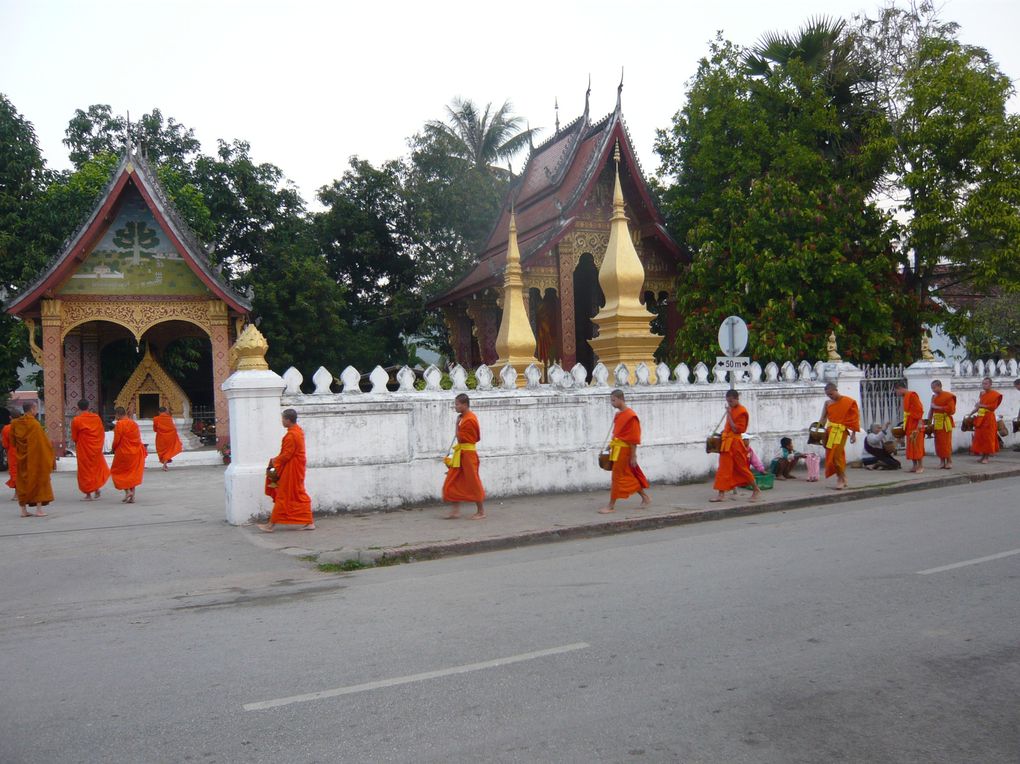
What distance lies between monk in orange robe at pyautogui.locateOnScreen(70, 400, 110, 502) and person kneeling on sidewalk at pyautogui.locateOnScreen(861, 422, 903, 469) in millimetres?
12170

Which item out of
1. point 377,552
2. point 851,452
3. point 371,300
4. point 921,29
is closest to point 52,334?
point 371,300

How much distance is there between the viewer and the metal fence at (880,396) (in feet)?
51.8

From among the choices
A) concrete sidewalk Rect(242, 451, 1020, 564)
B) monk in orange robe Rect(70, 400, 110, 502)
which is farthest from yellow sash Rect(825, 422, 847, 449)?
monk in orange robe Rect(70, 400, 110, 502)

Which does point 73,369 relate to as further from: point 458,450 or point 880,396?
point 880,396

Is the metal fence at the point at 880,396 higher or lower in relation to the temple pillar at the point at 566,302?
lower

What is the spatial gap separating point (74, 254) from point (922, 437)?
17907 millimetres

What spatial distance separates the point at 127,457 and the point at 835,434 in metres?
10.1

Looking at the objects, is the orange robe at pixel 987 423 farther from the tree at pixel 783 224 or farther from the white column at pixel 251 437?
the white column at pixel 251 437

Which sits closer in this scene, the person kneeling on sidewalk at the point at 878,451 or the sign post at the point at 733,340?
the sign post at the point at 733,340

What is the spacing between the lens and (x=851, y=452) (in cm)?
1477

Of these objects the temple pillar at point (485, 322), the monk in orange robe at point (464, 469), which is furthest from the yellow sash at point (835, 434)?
the temple pillar at point (485, 322)

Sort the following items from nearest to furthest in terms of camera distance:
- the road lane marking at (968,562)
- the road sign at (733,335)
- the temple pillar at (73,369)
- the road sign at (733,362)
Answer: the road lane marking at (968,562)
the road sign at (733,335)
the road sign at (733,362)
the temple pillar at (73,369)

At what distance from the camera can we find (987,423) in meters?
15.0

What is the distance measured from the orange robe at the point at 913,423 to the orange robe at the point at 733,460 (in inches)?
183
